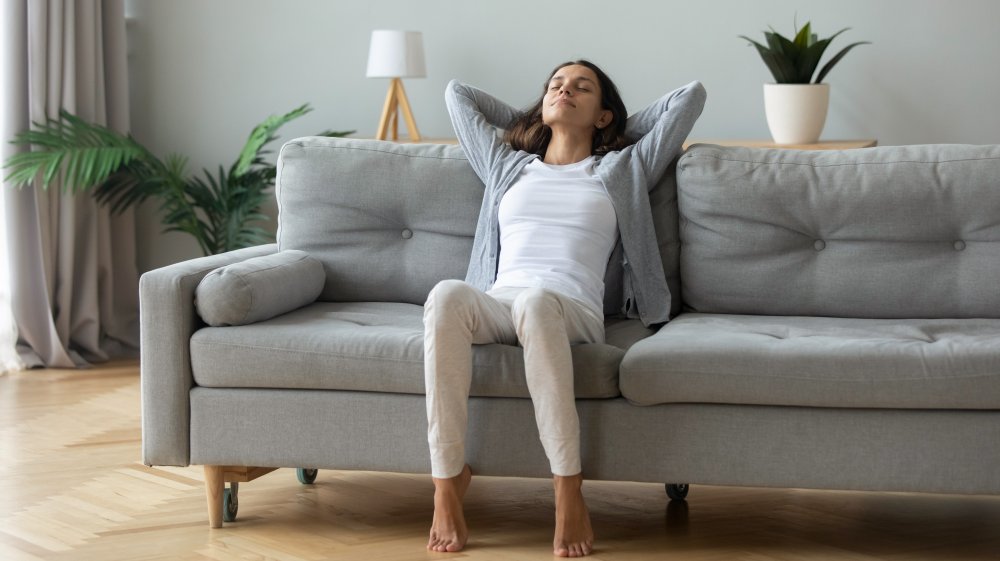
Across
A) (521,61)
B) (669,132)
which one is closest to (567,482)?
(669,132)

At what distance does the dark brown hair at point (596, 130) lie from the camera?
3.06m

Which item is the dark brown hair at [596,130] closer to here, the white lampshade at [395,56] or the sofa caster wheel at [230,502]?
the sofa caster wheel at [230,502]

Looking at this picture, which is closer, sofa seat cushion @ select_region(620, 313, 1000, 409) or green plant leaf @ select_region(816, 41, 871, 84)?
sofa seat cushion @ select_region(620, 313, 1000, 409)

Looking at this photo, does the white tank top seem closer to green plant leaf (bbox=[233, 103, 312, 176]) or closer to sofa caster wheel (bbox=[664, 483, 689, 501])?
sofa caster wheel (bbox=[664, 483, 689, 501])

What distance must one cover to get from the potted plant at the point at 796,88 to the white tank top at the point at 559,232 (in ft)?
4.47

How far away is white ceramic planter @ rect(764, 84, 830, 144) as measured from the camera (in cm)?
406

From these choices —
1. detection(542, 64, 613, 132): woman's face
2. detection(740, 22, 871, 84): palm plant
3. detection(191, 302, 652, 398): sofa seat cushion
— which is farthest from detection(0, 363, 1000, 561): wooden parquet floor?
detection(740, 22, 871, 84): palm plant

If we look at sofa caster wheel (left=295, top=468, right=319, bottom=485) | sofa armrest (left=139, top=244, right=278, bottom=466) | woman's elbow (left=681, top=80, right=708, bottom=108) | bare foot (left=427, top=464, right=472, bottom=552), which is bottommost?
sofa caster wheel (left=295, top=468, right=319, bottom=485)

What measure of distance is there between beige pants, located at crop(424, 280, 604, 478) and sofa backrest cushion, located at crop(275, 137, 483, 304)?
62 cm

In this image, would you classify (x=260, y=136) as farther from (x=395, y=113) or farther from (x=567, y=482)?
(x=567, y=482)

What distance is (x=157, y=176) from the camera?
465 cm

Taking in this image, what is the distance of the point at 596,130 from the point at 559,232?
1.28 ft

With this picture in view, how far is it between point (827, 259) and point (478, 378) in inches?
37.0

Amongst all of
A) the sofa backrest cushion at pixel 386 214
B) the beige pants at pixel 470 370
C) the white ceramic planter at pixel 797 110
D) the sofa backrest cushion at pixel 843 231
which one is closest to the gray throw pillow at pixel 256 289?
the sofa backrest cushion at pixel 386 214
